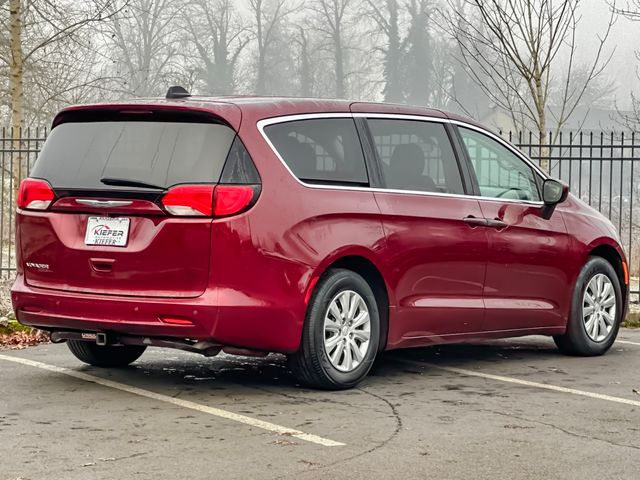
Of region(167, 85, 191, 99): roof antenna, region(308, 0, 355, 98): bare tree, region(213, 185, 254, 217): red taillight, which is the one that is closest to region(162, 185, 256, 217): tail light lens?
region(213, 185, 254, 217): red taillight

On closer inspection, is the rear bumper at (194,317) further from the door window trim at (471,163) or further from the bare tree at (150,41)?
the bare tree at (150,41)

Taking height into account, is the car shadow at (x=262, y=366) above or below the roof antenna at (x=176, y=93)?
below

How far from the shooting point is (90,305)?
6.72m

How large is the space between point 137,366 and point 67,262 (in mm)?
1518

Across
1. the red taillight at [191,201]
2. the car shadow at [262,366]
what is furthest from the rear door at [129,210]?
the car shadow at [262,366]

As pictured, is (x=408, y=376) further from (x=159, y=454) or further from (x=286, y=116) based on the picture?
(x=159, y=454)

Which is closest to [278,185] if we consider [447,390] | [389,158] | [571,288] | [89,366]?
[389,158]

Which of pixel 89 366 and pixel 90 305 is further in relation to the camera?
pixel 89 366

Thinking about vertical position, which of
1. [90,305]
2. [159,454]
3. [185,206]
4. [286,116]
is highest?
[286,116]

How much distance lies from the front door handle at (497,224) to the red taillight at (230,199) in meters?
2.25

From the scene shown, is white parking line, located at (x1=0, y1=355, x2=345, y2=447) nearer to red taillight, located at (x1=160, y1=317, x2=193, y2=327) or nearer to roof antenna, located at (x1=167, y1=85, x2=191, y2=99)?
red taillight, located at (x1=160, y1=317, x2=193, y2=327)

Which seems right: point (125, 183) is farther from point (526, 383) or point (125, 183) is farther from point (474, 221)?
point (526, 383)

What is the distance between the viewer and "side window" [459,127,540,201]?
8.35 metres

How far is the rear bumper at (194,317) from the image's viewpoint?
6477 millimetres
